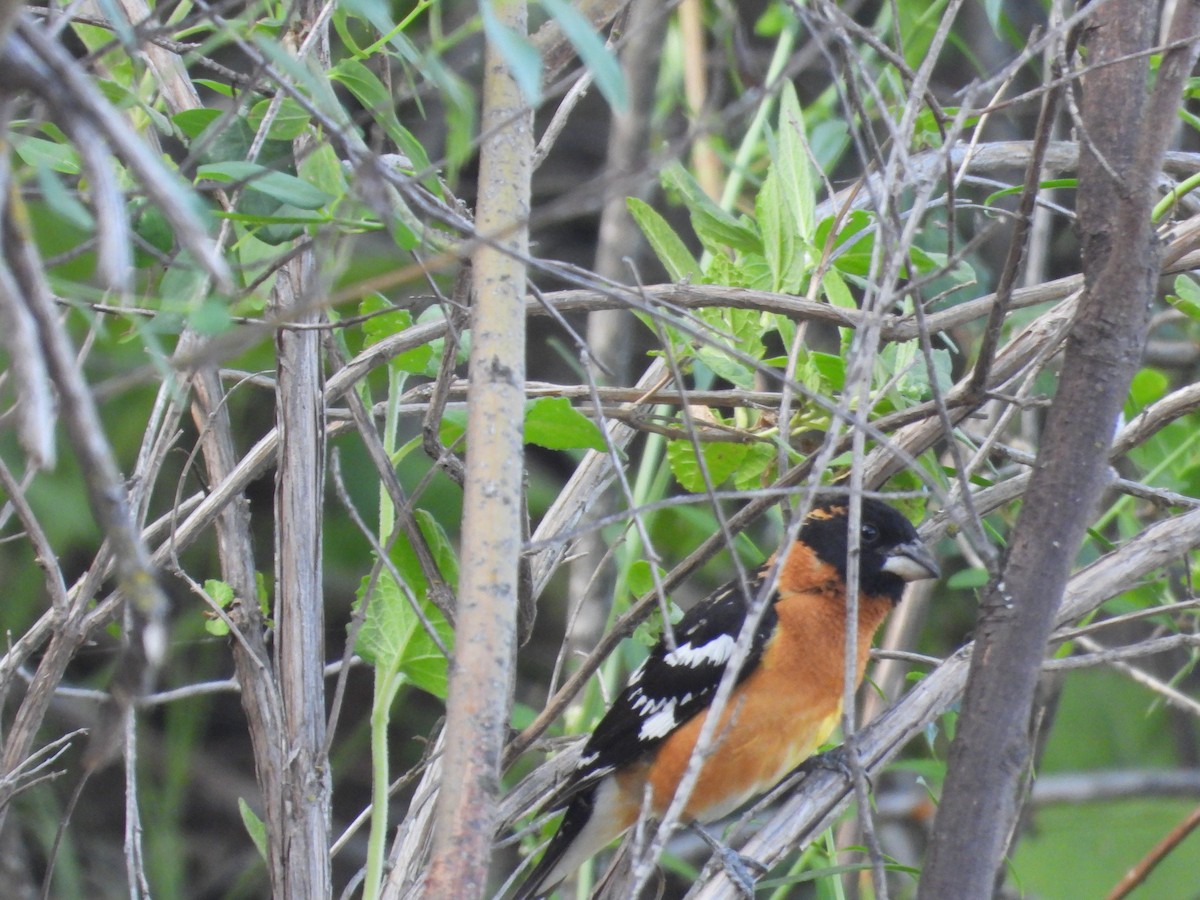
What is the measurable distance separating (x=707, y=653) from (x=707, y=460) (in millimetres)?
565

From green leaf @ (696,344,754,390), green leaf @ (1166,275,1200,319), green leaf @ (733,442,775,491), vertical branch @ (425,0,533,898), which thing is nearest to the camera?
vertical branch @ (425,0,533,898)

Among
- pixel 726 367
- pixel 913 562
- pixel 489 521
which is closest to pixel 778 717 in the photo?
pixel 913 562

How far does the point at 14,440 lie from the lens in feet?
12.8

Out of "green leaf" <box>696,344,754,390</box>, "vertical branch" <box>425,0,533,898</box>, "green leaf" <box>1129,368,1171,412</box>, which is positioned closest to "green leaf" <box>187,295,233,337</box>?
"vertical branch" <box>425,0,533,898</box>

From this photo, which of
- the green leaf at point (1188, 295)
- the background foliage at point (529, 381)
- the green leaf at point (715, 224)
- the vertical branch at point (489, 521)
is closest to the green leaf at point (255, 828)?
the background foliage at point (529, 381)

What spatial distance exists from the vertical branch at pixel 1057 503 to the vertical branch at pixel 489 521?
0.62m

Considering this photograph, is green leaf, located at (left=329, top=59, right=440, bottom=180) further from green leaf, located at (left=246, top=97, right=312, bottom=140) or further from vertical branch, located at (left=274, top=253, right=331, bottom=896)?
vertical branch, located at (left=274, top=253, right=331, bottom=896)

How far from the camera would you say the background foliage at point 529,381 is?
4.49ft

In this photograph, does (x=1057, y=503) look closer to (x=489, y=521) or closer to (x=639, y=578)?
(x=489, y=521)

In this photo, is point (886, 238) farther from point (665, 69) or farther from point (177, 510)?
point (665, 69)

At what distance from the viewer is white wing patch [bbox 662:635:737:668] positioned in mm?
2721

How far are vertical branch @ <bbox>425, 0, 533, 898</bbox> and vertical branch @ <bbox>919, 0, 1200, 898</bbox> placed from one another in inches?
24.3

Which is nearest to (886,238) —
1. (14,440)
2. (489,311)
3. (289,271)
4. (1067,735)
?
(489,311)

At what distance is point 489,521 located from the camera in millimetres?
1313
